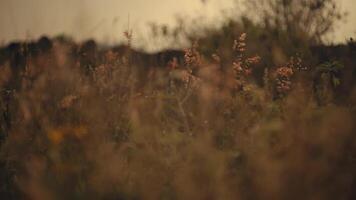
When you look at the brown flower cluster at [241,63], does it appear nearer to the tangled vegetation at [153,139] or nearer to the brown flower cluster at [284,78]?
the tangled vegetation at [153,139]

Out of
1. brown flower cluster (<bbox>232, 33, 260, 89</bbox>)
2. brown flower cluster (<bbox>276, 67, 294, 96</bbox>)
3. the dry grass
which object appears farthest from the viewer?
brown flower cluster (<bbox>276, 67, 294, 96</bbox>)

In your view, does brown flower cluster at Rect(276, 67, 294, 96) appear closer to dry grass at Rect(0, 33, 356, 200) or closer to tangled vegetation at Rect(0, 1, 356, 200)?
dry grass at Rect(0, 33, 356, 200)

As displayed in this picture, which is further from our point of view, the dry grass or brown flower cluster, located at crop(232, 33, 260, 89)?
brown flower cluster, located at crop(232, 33, 260, 89)

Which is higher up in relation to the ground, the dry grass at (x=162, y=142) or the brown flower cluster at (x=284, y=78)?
the brown flower cluster at (x=284, y=78)

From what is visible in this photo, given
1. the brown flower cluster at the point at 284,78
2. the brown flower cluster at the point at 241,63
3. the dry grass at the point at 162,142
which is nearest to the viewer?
the dry grass at the point at 162,142

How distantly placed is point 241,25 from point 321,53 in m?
2.02

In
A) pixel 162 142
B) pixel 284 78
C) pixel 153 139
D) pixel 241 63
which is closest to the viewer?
pixel 153 139

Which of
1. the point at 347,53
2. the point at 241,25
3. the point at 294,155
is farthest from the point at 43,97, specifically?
the point at 241,25

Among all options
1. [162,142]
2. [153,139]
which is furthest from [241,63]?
[153,139]

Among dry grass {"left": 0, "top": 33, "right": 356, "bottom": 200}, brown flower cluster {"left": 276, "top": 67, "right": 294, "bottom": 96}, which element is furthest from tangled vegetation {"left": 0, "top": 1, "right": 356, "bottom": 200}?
brown flower cluster {"left": 276, "top": 67, "right": 294, "bottom": 96}

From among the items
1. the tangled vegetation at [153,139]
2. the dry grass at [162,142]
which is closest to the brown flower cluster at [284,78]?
the dry grass at [162,142]

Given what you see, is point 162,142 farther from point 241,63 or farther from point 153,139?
point 241,63

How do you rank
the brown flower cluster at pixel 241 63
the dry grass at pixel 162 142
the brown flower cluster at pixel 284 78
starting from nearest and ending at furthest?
1. the dry grass at pixel 162 142
2. the brown flower cluster at pixel 241 63
3. the brown flower cluster at pixel 284 78

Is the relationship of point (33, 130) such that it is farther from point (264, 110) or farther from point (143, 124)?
point (264, 110)
